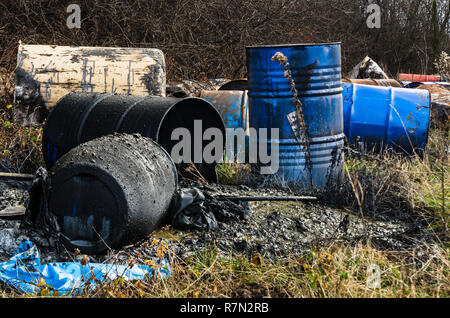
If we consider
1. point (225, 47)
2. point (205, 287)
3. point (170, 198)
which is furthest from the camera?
point (225, 47)

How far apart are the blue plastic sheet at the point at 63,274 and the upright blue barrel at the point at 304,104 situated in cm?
196

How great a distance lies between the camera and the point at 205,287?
2.54 meters

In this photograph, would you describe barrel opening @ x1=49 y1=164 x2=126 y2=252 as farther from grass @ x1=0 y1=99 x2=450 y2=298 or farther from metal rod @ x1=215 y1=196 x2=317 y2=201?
metal rod @ x1=215 y1=196 x2=317 y2=201

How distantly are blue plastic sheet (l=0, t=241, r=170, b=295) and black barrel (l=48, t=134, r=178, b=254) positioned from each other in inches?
10.0

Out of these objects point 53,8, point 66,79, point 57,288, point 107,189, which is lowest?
point 57,288

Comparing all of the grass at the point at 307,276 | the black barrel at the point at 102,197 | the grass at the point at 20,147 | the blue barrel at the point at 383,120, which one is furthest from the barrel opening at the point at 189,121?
the grass at the point at 307,276

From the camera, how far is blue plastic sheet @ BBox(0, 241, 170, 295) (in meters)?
2.57

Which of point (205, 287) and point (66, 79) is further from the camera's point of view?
point (66, 79)

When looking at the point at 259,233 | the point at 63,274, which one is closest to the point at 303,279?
the point at 259,233

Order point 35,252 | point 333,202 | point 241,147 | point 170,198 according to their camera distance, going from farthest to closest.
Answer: point 241,147
point 333,202
point 170,198
point 35,252

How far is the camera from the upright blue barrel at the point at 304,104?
4344 millimetres

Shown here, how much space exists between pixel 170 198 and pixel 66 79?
8.23 feet
